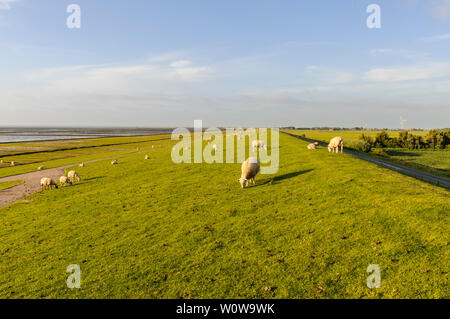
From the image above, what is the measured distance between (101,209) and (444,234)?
74.9 feet

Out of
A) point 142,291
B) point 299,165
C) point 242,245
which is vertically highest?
point 299,165

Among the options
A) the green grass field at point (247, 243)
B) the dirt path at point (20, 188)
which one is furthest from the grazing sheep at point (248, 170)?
the dirt path at point (20, 188)

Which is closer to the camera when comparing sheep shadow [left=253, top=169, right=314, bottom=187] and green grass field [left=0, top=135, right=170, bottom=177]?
sheep shadow [left=253, top=169, right=314, bottom=187]

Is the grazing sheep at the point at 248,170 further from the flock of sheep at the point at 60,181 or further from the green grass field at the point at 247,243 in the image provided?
the flock of sheep at the point at 60,181

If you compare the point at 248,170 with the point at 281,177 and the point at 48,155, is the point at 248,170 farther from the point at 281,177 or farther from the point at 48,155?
the point at 48,155

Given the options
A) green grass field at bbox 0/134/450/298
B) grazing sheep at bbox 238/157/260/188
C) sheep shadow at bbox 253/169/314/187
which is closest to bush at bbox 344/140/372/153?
sheep shadow at bbox 253/169/314/187

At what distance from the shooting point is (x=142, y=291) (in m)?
9.78

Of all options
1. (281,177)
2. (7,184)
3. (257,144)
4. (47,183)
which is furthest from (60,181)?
(257,144)

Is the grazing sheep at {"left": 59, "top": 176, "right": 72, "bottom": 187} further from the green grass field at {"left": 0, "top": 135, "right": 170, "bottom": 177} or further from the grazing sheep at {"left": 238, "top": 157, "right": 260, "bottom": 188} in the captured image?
the grazing sheep at {"left": 238, "top": 157, "right": 260, "bottom": 188}

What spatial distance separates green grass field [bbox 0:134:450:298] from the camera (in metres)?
9.26

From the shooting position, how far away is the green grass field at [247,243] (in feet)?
30.4

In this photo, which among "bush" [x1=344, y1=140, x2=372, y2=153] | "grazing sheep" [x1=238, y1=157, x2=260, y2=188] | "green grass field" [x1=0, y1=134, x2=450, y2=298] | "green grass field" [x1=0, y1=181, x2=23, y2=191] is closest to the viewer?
"green grass field" [x1=0, y1=134, x2=450, y2=298]

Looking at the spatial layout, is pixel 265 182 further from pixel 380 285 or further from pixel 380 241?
pixel 380 285
